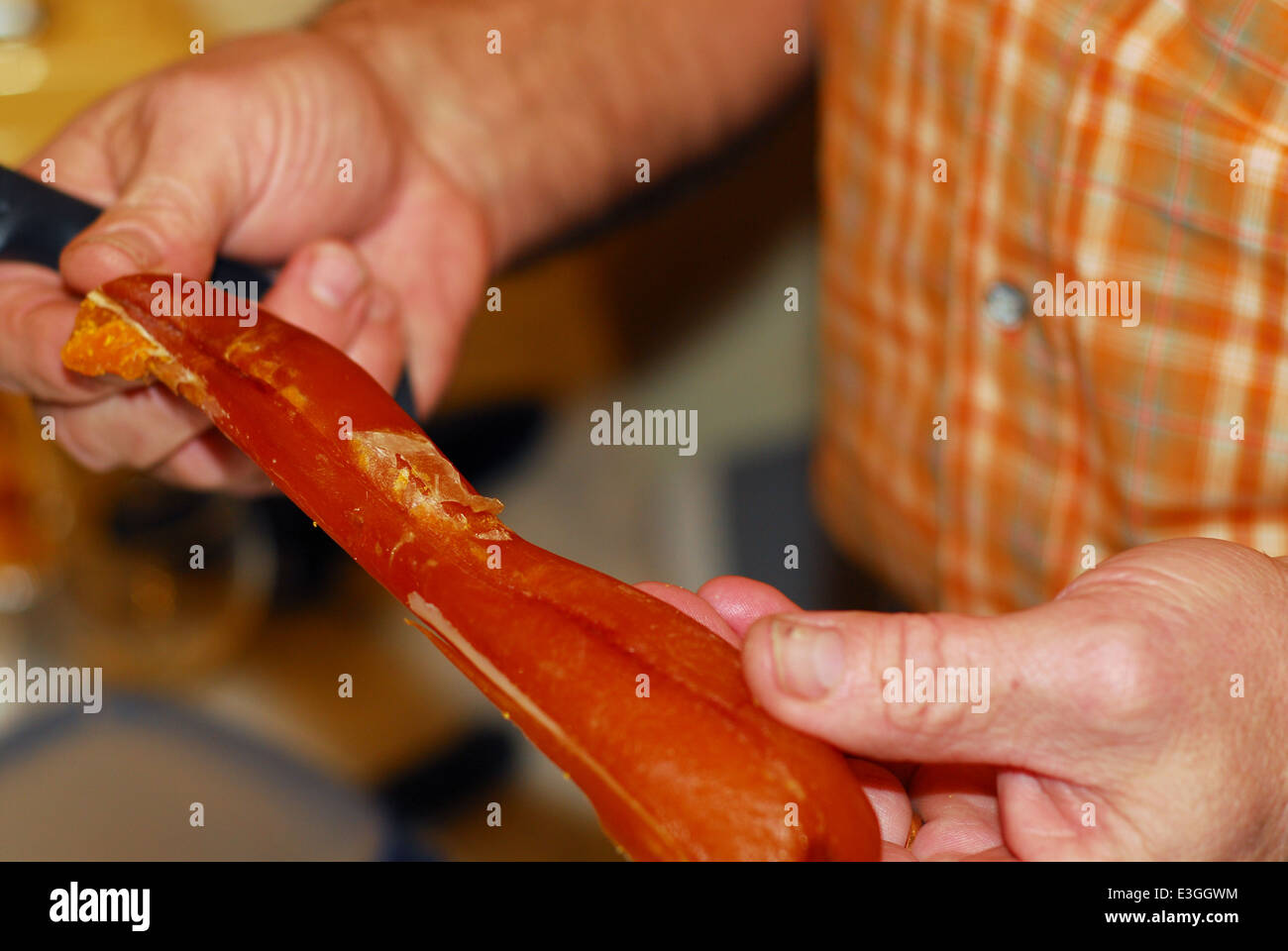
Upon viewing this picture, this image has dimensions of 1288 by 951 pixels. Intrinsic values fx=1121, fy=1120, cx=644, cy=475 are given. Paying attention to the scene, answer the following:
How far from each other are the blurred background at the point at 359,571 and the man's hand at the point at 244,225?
188mm

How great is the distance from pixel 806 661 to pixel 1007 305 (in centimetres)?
42

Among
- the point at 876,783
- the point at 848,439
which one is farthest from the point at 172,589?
the point at 876,783

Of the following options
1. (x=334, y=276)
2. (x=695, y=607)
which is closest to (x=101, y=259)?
(x=334, y=276)

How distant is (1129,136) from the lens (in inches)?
25.5

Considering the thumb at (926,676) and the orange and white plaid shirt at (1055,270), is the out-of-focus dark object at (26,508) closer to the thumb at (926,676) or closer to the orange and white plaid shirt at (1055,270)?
the orange and white plaid shirt at (1055,270)

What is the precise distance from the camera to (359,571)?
52.6 inches

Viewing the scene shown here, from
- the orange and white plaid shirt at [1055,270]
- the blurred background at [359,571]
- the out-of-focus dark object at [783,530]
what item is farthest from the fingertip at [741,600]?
the out-of-focus dark object at [783,530]

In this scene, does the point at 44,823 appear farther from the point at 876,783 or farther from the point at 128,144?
the point at 876,783

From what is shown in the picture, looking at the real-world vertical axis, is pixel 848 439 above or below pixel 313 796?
above

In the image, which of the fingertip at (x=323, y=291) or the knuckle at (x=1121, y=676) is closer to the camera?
the knuckle at (x=1121, y=676)

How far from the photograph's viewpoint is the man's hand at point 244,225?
711 mm

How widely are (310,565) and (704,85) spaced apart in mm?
701

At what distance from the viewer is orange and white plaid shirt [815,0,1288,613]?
62 centimetres

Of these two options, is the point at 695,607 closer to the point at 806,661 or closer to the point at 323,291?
the point at 806,661
